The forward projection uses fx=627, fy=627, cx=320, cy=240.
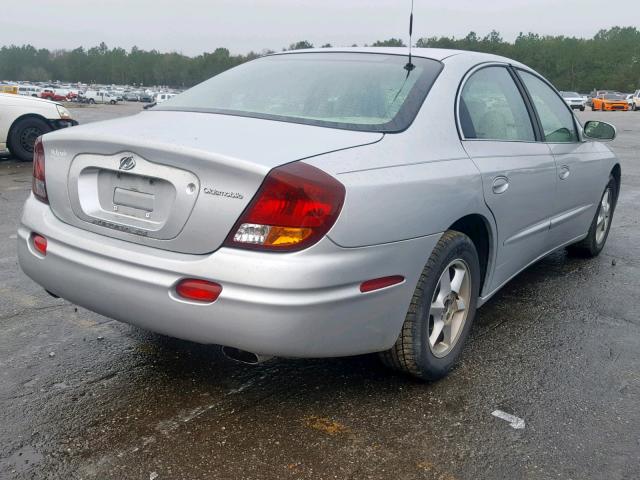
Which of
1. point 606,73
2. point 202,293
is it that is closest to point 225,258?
point 202,293

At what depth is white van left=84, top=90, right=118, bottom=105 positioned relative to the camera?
6762 centimetres

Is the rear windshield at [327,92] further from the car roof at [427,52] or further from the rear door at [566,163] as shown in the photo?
the rear door at [566,163]

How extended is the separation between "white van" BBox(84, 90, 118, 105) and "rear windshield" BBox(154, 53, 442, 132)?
2709 inches

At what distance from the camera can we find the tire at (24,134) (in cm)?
981

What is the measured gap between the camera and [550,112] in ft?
13.7

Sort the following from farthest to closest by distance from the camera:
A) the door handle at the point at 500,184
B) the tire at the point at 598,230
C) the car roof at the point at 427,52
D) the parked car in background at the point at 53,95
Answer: the parked car in background at the point at 53,95 → the tire at the point at 598,230 → the car roof at the point at 427,52 → the door handle at the point at 500,184

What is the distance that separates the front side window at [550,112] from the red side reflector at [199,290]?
101 inches

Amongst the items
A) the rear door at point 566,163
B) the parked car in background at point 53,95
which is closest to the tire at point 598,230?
the rear door at point 566,163

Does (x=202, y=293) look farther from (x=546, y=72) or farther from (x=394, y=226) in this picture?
(x=546, y=72)

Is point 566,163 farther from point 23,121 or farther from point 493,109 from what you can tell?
point 23,121

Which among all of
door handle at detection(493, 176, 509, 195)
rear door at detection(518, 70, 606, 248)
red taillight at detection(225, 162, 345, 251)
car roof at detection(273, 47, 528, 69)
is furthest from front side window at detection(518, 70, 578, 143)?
red taillight at detection(225, 162, 345, 251)

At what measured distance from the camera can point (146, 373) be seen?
2.93m

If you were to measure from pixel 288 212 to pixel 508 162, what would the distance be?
157cm

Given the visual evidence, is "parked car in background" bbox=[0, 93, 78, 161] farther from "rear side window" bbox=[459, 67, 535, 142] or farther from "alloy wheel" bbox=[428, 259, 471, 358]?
"alloy wheel" bbox=[428, 259, 471, 358]
